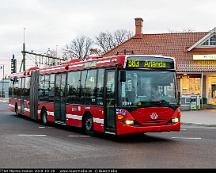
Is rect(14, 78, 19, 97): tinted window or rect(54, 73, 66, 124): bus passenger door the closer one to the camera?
rect(54, 73, 66, 124): bus passenger door

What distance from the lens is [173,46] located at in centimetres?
4428

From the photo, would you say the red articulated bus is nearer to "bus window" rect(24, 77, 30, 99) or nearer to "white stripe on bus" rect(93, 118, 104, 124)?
"white stripe on bus" rect(93, 118, 104, 124)

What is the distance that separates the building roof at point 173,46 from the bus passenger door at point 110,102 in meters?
25.1

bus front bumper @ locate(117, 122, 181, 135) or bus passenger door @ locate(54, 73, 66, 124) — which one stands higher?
bus passenger door @ locate(54, 73, 66, 124)

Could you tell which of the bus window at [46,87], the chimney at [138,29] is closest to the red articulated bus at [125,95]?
the bus window at [46,87]

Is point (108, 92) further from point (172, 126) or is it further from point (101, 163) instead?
point (101, 163)

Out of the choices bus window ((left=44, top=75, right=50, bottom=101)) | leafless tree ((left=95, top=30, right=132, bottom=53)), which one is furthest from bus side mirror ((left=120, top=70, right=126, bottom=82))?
leafless tree ((left=95, top=30, right=132, bottom=53))

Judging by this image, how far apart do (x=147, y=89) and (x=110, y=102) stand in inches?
52.3

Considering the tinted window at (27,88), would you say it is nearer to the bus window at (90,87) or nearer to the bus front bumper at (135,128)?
the bus window at (90,87)

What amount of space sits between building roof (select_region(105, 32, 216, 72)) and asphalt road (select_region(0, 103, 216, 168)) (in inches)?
976

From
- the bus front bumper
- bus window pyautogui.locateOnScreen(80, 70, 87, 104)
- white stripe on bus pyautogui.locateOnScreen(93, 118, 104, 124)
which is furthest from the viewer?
bus window pyautogui.locateOnScreen(80, 70, 87, 104)

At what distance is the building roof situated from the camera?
40969 millimetres

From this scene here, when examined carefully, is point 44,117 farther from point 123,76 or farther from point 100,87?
point 123,76

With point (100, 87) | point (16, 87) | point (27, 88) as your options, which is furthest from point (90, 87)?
point (16, 87)
